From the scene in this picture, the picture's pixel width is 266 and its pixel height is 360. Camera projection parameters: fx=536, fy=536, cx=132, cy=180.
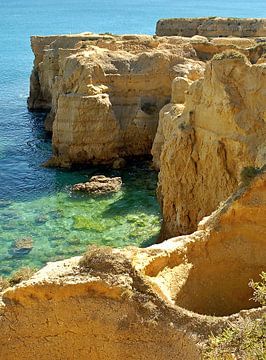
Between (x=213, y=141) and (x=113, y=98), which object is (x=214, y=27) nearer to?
(x=113, y=98)

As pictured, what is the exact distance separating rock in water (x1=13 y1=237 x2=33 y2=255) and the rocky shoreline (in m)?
5.93

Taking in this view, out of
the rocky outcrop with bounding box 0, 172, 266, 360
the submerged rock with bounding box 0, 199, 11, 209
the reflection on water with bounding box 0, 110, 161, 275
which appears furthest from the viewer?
the submerged rock with bounding box 0, 199, 11, 209

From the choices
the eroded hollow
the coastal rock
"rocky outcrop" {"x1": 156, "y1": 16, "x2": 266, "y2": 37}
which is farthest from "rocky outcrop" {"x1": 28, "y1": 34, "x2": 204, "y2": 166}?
the eroded hollow

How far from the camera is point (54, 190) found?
1193 inches

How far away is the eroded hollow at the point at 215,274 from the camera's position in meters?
11.5

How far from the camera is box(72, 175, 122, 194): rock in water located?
96.9 feet

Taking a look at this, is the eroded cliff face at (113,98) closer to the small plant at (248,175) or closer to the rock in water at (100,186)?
the rock in water at (100,186)

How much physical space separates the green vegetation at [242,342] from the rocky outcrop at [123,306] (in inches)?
18.2

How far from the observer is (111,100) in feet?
114

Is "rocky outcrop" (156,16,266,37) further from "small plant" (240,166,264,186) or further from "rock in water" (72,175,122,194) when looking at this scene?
"small plant" (240,166,264,186)

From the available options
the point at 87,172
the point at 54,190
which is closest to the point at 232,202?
the point at 54,190

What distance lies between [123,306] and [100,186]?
1990 cm

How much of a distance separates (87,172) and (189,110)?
1210 centimetres

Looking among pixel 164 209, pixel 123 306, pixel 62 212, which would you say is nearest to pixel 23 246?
pixel 62 212
